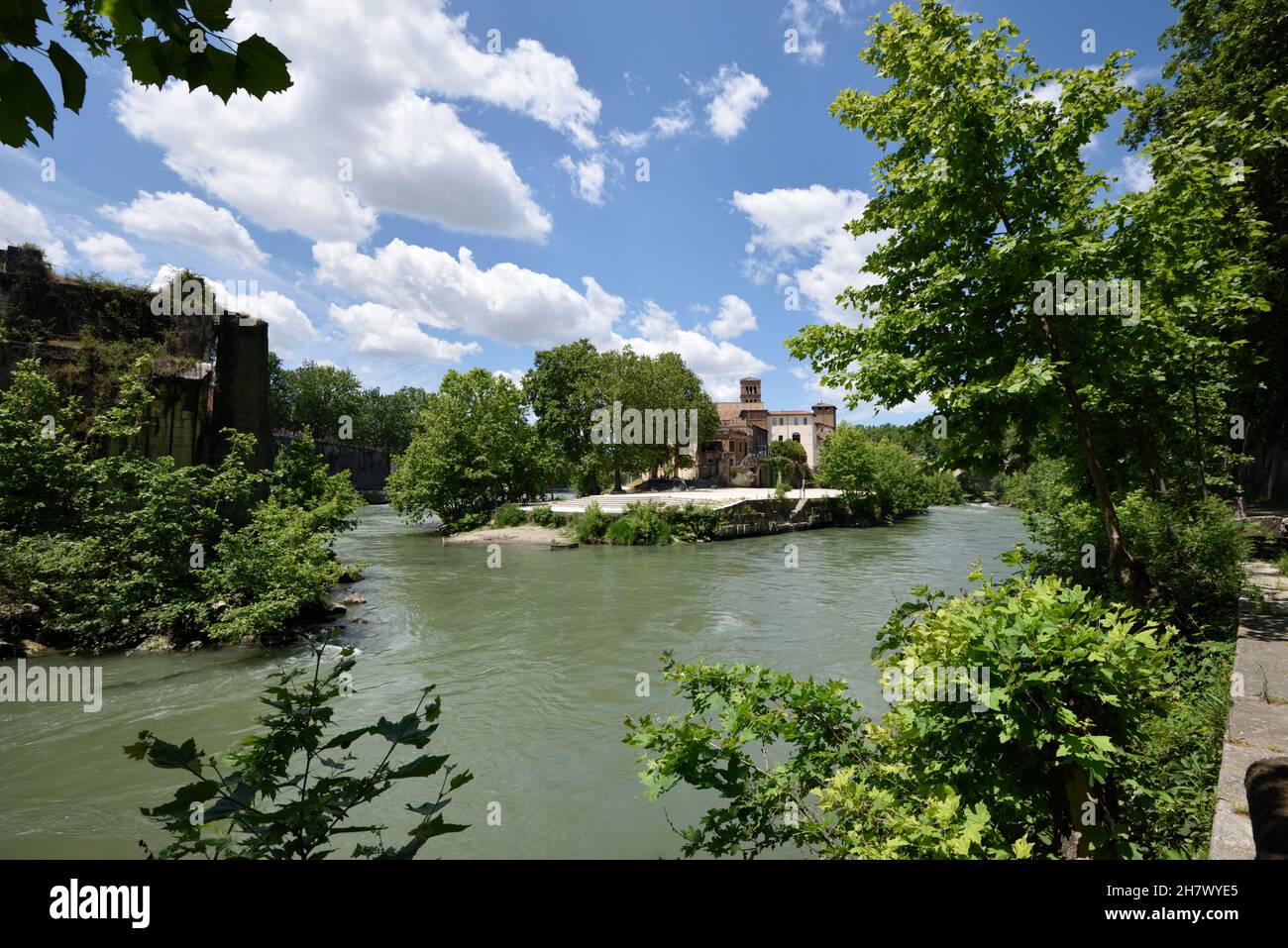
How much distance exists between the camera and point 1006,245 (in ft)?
20.2

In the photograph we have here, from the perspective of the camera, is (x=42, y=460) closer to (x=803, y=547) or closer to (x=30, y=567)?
(x=30, y=567)

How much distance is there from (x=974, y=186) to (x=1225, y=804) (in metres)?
6.17

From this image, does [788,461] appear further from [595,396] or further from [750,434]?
[595,396]

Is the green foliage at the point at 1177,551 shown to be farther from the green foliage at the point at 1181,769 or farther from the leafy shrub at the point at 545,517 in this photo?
the leafy shrub at the point at 545,517

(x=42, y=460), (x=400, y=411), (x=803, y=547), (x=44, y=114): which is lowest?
(x=803, y=547)

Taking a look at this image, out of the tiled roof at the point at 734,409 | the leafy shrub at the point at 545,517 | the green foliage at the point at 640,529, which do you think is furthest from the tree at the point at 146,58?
the tiled roof at the point at 734,409

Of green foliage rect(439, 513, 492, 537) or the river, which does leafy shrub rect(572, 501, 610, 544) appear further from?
the river

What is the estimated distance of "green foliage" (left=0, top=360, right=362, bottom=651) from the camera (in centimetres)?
1121

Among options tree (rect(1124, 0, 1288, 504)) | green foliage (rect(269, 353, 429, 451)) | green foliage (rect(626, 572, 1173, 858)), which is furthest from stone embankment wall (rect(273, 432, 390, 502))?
green foliage (rect(626, 572, 1173, 858))

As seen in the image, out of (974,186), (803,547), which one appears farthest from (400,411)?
(974,186)

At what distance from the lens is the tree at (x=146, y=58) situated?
184 cm

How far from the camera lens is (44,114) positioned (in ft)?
6.30

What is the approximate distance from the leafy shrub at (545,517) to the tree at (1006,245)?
30486 mm

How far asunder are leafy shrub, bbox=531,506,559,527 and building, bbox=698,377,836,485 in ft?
176
